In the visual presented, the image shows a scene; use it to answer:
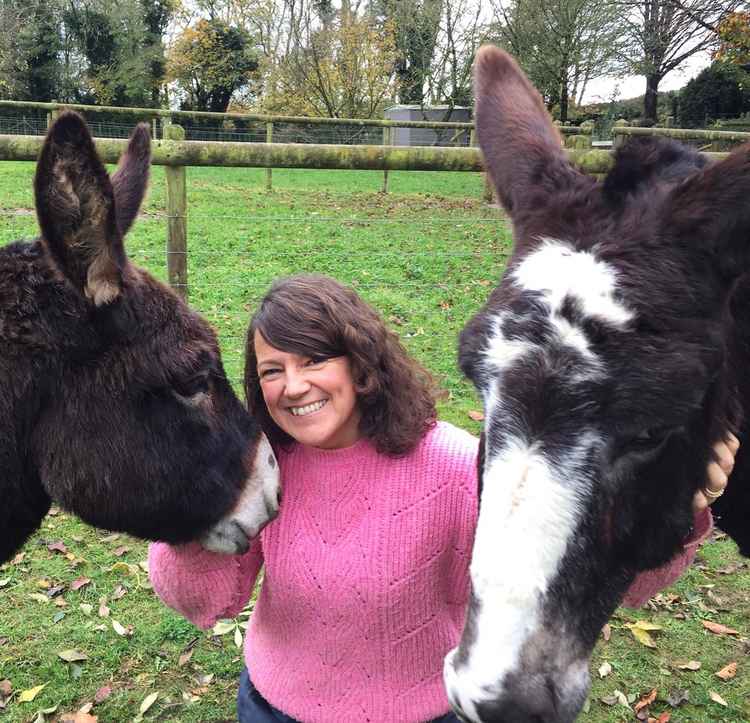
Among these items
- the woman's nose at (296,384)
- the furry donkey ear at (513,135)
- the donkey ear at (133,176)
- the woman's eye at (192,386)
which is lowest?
the woman's eye at (192,386)

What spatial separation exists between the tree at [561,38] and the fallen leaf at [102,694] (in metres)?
25.4

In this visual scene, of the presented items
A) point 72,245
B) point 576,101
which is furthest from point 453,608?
point 576,101

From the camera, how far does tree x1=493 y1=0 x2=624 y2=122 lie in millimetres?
23656

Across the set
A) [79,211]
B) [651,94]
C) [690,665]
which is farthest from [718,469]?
[651,94]

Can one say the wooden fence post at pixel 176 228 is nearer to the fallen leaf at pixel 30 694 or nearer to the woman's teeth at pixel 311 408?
the fallen leaf at pixel 30 694

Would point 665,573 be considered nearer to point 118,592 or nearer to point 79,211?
point 79,211

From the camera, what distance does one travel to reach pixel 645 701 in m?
3.45

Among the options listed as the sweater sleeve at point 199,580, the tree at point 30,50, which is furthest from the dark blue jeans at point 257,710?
the tree at point 30,50

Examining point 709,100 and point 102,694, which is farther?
point 709,100

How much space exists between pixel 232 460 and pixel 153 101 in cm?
3963

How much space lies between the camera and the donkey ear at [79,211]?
182cm

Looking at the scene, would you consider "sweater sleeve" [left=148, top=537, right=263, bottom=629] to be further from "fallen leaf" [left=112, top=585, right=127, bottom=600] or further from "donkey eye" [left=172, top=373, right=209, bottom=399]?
"fallen leaf" [left=112, top=585, right=127, bottom=600]

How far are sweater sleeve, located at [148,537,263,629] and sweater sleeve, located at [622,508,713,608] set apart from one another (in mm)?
1381

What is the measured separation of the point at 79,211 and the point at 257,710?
73.1 inches
